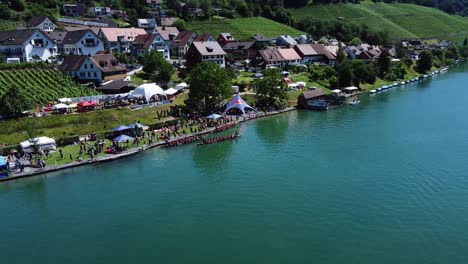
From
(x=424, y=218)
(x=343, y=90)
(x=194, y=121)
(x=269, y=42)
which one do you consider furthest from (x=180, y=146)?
(x=269, y=42)

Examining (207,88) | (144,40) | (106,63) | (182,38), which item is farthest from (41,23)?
(207,88)

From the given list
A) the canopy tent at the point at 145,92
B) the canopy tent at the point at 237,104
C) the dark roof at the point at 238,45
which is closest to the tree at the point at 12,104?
the canopy tent at the point at 145,92

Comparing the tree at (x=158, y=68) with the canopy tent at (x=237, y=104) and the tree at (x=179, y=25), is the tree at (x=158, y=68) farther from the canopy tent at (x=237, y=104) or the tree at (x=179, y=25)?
the tree at (x=179, y=25)

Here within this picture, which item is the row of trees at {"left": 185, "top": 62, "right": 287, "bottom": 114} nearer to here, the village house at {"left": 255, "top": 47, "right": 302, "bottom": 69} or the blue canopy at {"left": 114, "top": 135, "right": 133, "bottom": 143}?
the blue canopy at {"left": 114, "top": 135, "right": 133, "bottom": 143}

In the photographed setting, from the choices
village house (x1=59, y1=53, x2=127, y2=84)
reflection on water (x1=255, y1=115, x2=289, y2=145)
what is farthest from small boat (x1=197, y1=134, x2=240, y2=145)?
village house (x1=59, y1=53, x2=127, y2=84)

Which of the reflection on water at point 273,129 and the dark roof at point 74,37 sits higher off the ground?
the dark roof at point 74,37

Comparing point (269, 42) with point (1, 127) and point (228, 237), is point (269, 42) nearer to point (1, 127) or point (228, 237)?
point (1, 127)

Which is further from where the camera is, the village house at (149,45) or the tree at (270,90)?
the village house at (149,45)
